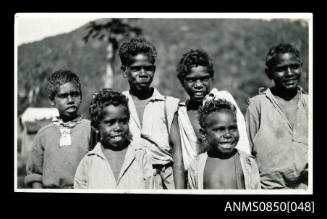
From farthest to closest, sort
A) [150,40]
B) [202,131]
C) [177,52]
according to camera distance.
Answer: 1. [177,52]
2. [150,40]
3. [202,131]

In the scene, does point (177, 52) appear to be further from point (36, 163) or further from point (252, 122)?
point (36, 163)

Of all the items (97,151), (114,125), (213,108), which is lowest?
(97,151)

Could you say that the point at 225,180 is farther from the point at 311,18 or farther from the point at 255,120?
the point at 311,18

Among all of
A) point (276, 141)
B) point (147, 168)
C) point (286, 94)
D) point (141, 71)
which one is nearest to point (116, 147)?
point (147, 168)

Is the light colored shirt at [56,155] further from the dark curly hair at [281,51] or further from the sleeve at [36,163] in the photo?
the dark curly hair at [281,51]

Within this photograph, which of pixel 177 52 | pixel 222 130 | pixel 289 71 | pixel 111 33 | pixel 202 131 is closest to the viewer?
pixel 222 130

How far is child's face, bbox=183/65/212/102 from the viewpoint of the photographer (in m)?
4.23

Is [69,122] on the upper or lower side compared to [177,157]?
upper

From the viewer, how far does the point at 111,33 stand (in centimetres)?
546

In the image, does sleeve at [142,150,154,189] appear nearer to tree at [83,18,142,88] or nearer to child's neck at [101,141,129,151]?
child's neck at [101,141,129,151]

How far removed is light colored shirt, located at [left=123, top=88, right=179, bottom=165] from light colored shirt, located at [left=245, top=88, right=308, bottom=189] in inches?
27.4

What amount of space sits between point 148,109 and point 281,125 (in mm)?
1133

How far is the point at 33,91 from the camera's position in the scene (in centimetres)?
508

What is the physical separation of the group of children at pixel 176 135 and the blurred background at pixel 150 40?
0.33m
